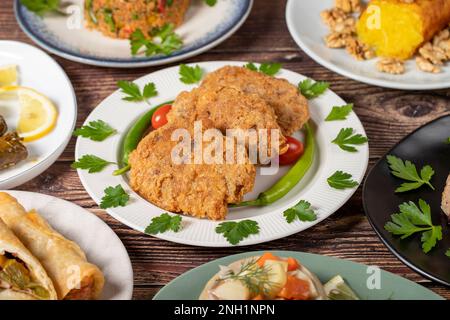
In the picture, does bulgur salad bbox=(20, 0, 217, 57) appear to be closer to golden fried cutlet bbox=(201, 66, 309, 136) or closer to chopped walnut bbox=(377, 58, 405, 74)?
golden fried cutlet bbox=(201, 66, 309, 136)

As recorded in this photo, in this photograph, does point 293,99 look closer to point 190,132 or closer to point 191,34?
point 190,132

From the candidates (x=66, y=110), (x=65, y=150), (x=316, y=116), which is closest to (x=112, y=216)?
(x=65, y=150)

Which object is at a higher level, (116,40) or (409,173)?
(116,40)

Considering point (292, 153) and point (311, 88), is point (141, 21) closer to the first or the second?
point (311, 88)

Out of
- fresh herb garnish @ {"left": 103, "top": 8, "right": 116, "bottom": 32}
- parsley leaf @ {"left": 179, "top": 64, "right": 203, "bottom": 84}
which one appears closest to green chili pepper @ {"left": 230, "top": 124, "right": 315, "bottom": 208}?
parsley leaf @ {"left": 179, "top": 64, "right": 203, "bottom": 84}

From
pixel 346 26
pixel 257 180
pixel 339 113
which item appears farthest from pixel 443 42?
pixel 257 180

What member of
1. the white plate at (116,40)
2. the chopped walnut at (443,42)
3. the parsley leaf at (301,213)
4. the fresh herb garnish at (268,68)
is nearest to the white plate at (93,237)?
the parsley leaf at (301,213)
